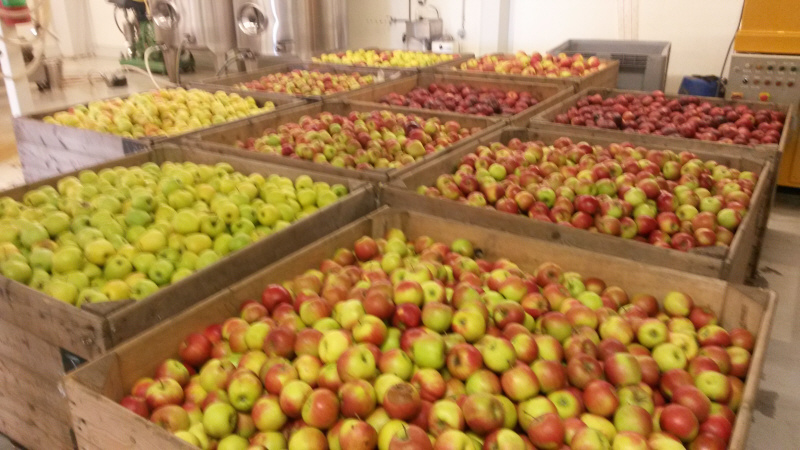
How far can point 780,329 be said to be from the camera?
2.82m

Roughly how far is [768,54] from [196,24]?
4.56 m

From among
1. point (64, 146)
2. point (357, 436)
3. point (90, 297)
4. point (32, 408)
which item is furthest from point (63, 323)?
point (64, 146)

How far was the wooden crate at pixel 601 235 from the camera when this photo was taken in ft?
5.49

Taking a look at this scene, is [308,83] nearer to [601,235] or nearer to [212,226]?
[212,226]

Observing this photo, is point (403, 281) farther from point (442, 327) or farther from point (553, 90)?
point (553, 90)

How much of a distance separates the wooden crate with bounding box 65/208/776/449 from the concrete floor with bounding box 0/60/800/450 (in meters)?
0.92

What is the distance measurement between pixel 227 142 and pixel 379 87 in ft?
3.96

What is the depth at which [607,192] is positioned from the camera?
2.21m

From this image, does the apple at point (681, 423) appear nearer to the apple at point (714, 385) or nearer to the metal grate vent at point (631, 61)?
the apple at point (714, 385)

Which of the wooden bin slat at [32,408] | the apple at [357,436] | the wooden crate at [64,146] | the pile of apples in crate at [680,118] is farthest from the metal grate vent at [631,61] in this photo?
the wooden bin slat at [32,408]

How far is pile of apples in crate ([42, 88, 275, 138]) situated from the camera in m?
2.97

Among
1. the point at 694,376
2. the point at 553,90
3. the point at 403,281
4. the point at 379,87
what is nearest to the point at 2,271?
the point at 403,281

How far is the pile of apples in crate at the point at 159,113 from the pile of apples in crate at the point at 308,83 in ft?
1.23

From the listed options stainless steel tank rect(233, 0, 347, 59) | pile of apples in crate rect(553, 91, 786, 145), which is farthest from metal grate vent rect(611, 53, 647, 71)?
stainless steel tank rect(233, 0, 347, 59)
